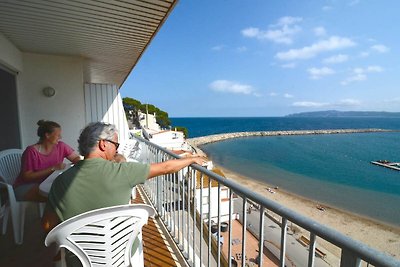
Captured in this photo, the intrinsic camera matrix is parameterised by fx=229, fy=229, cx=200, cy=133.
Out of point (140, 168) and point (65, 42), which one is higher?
point (65, 42)

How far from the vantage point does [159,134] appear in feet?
86.7

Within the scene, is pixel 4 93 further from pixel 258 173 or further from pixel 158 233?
pixel 258 173

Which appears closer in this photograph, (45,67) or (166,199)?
(166,199)

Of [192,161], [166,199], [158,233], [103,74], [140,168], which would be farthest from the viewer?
[103,74]

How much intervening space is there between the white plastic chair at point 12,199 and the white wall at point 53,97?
4.85ft

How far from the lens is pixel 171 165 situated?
1707mm

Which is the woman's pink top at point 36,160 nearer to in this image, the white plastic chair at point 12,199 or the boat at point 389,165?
the white plastic chair at point 12,199

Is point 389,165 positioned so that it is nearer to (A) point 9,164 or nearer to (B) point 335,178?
(B) point 335,178

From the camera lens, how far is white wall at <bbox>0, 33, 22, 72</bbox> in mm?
3104

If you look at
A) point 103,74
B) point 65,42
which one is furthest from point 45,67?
point 103,74

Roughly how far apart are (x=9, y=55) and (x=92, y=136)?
3.09 m

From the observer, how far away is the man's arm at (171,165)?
1559 mm

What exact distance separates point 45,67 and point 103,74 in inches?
68.6

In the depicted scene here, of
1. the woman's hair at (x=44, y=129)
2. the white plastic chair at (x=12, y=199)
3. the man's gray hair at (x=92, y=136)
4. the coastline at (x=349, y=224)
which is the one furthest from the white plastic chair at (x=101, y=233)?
the coastline at (x=349, y=224)
